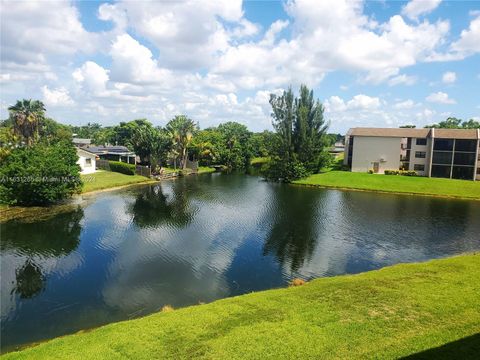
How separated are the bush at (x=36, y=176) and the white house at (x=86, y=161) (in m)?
21.6

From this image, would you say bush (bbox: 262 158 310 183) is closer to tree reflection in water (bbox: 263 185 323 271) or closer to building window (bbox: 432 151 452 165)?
tree reflection in water (bbox: 263 185 323 271)

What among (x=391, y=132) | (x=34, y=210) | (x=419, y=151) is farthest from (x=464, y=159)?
(x=34, y=210)

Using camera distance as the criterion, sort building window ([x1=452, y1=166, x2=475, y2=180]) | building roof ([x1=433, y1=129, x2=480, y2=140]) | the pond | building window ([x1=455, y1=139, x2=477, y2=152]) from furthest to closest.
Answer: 1. building roof ([x1=433, y1=129, x2=480, y2=140])
2. building window ([x1=452, y1=166, x2=475, y2=180])
3. building window ([x1=455, y1=139, x2=477, y2=152])
4. the pond

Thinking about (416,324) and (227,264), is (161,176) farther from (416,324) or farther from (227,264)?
(416,324)

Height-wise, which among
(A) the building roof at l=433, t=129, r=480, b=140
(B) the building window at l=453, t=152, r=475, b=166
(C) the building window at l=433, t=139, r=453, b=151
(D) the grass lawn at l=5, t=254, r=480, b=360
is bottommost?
(D) the grass lawn at l=5, t=254, r=480, b=360

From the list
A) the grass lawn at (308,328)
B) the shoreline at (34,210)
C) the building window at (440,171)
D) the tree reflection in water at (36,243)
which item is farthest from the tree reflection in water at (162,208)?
the building window at (440,171)

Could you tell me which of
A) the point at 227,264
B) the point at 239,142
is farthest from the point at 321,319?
the point at 239,142

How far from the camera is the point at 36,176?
41.2 metres

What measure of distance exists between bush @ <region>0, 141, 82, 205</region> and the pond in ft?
12.7

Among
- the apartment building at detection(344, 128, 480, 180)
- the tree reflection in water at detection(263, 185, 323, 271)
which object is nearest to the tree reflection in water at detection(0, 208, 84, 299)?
the tree reflection in water at detection(263, 185, 323, 271)

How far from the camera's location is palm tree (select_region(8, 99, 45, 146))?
188ft

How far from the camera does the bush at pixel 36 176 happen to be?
40.7 meters

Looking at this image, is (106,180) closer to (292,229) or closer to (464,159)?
(292,229)

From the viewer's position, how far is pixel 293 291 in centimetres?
1995
